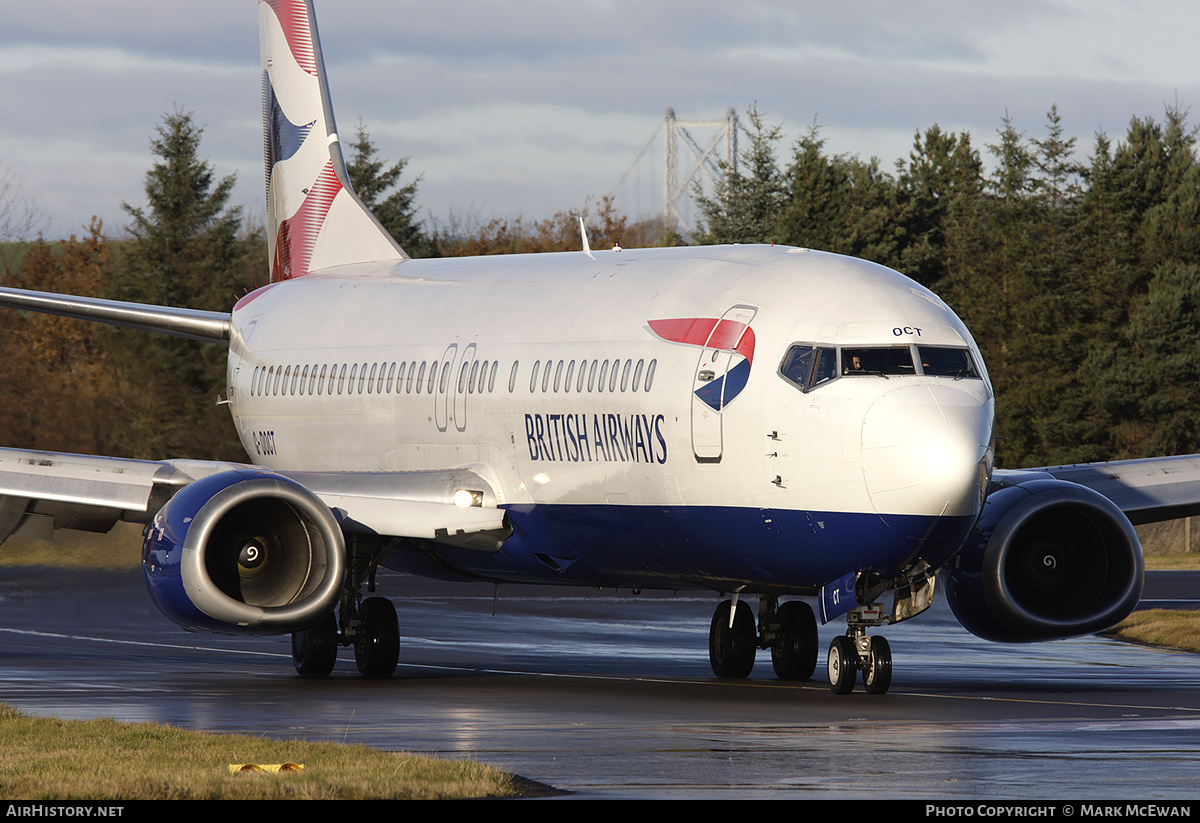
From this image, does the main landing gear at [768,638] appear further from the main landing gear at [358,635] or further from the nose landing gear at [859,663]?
the main landing gear at [358,635]

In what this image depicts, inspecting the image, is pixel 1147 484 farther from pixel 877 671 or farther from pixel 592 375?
pixel 592 375

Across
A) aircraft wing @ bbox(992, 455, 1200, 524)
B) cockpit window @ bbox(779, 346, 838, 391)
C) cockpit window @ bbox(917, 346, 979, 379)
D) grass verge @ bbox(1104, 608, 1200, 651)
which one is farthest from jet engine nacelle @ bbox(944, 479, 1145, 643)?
grass verge @ bbox(1104, 608, 1200, 651)

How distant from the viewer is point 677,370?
16766mm

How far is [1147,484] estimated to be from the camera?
19500mm

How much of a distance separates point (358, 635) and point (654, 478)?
500 centimetres

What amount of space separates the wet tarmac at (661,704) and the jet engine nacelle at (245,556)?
2.57ft

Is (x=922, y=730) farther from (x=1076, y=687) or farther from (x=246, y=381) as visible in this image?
(x=246, y=381)

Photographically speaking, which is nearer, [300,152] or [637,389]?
[637,389]

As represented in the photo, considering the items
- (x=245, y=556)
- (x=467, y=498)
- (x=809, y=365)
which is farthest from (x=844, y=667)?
(x=245, y=556)

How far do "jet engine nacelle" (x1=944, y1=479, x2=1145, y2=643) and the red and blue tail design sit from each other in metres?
3.35

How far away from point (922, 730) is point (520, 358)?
7.33 m

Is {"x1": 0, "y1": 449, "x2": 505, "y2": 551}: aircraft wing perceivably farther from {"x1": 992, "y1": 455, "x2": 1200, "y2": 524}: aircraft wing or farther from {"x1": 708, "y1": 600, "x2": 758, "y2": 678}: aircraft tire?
{"x1": 992, "y1": 455, "x2": 1200, "y2": 524}: aircraft wing

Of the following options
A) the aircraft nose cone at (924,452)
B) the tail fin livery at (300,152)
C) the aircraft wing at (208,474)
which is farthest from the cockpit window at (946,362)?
the tail fin livery at (300,152)

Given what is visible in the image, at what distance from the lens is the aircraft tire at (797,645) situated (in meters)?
19.0
